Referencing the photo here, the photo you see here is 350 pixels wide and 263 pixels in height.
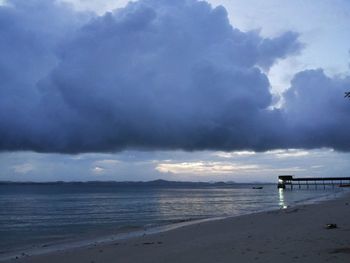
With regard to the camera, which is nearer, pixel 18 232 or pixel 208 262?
pixel 208 262

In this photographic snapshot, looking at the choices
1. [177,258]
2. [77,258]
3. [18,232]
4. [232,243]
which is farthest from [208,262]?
[18,232]

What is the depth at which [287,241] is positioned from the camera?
15922 millimetres

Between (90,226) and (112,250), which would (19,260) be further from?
(90,226)

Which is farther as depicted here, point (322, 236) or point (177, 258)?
point (322, 236)

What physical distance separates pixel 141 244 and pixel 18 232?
736 inches

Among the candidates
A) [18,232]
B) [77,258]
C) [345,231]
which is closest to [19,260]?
[77,258]

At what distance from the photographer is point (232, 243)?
54.9 feet

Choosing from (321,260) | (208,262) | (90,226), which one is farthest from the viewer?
(90,226)

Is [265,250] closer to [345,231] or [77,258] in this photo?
[345,231]

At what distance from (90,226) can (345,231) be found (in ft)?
80.5

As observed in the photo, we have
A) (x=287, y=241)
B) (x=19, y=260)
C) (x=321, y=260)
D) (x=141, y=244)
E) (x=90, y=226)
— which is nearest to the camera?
(x=321, y=260)

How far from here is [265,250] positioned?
45.8 feet

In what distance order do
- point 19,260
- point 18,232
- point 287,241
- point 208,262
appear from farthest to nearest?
point 18,232, point 19,260, point 287,241, point 208,262

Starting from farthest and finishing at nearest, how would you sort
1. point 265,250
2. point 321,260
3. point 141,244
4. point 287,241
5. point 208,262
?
point 141,244 → point 287,241 → point 265,250 → point 208,262 → point 321,260
